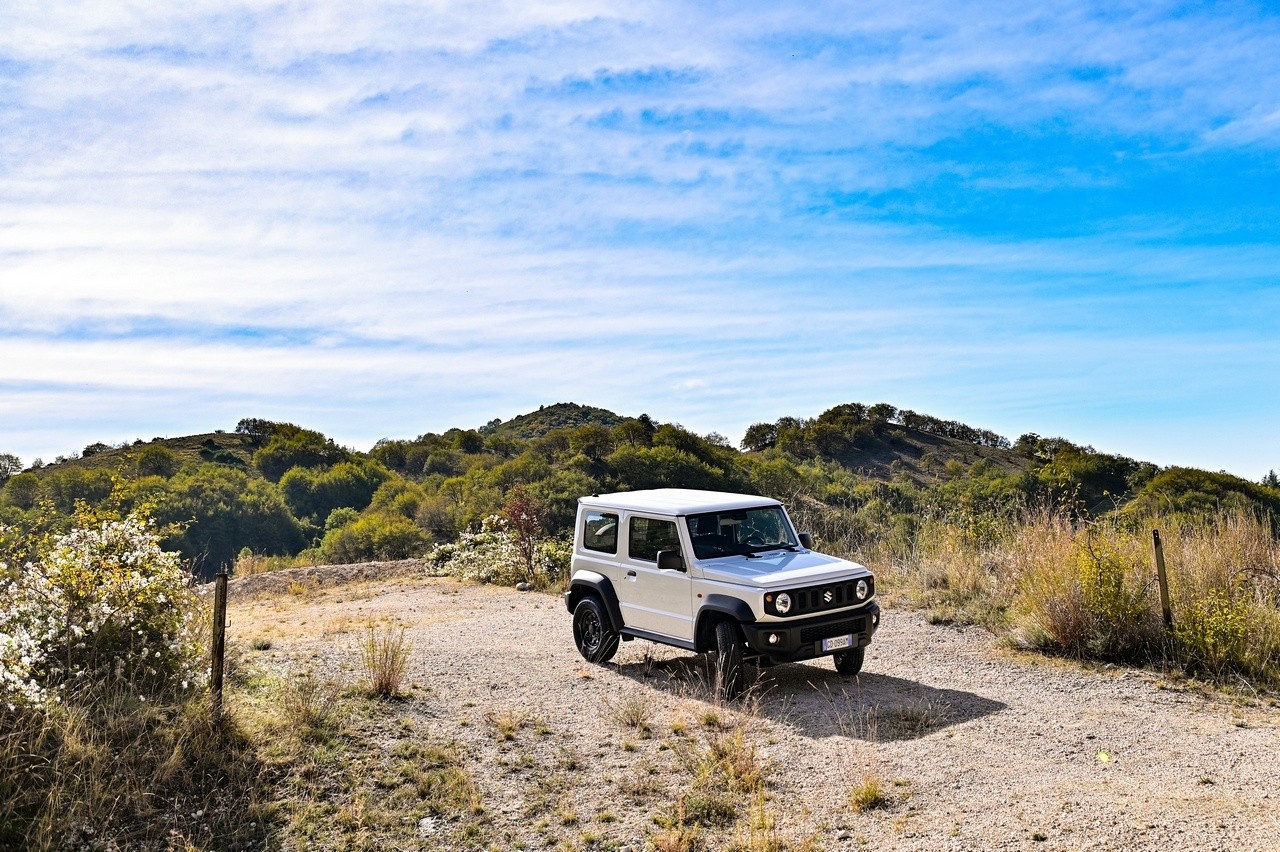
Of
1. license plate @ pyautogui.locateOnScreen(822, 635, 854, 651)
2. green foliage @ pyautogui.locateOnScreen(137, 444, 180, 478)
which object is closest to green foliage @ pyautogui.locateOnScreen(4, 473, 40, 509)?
green foliage @ pyautogui.locateOnScreen(137, 444, 180, 478)

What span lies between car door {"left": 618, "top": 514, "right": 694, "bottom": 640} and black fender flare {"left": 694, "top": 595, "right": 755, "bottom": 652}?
0.12 meters

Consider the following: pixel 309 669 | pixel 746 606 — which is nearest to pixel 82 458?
pixel 309 669

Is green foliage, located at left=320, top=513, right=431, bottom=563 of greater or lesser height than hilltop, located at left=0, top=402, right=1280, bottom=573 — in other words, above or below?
below

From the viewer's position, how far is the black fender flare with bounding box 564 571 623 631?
33.8 feet

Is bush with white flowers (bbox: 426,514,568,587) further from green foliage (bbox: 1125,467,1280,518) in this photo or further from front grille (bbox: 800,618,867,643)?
green foliage (bbox: 1125,467,1280,518)

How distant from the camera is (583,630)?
11000 mm

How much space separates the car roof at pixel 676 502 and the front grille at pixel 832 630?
4.95ft

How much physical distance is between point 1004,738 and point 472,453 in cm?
4906

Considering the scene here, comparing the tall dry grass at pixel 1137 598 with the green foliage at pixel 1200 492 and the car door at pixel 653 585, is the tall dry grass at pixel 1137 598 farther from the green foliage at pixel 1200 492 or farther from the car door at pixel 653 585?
Result: the green foliage at pixel 1200 492

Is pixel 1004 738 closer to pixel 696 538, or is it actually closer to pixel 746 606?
pixel 746 606

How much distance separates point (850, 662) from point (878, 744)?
6.99 ft

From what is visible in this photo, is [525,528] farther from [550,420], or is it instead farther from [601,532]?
[550,420]

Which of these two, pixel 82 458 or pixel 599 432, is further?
pixel 82 458

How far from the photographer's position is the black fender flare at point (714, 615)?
8.80 meters
